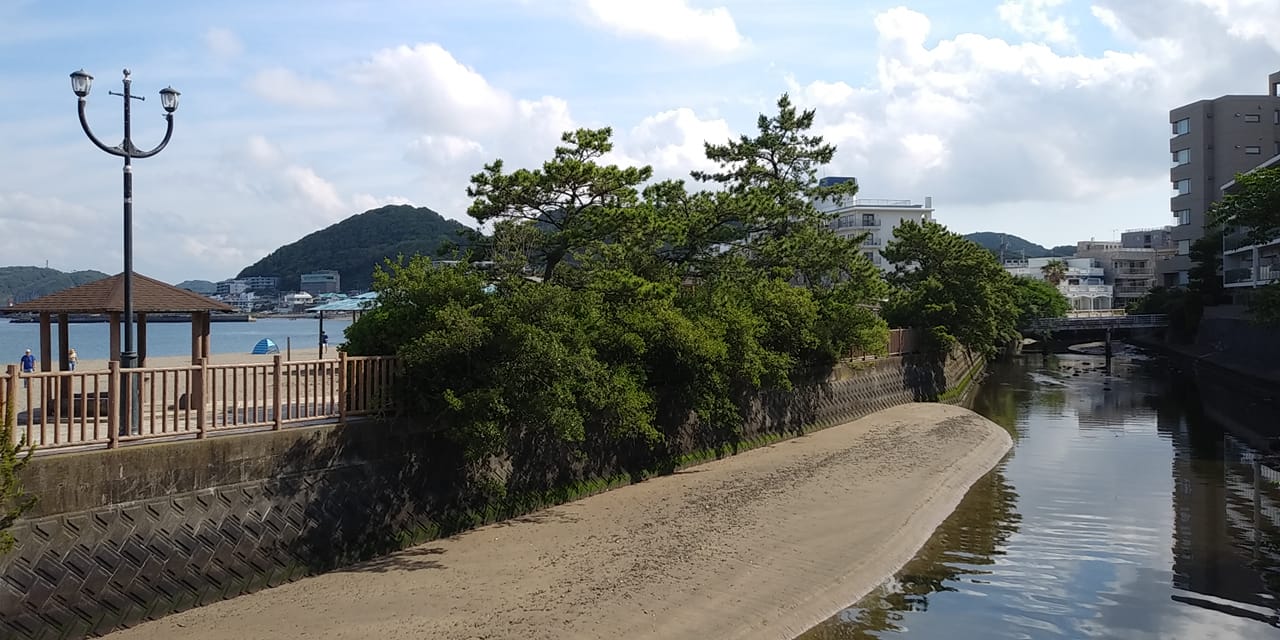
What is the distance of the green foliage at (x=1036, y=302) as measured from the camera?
80250 mm

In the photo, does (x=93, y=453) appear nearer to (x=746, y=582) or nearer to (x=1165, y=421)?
(x=746, y=582)

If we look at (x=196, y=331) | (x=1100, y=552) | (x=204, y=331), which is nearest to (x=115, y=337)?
(x=196, y=331)

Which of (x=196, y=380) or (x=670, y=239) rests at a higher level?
(x=670, y=239)

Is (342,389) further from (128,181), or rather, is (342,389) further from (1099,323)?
(1099,323)

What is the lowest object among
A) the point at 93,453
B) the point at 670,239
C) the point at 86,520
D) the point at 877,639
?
the point at 877,639

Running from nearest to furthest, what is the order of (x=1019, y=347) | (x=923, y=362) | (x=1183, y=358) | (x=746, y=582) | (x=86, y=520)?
(x=86, y=520) → (x=746, y=582) → (x=923, y=362) → (x=1183, y=358) → (x=1019, y=347)

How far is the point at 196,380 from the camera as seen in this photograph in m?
13.1

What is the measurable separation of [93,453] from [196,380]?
2.00m

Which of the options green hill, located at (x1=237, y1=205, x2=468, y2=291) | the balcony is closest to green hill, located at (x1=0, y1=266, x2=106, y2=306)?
green hill, located at (x1=237, y1=205, x2=468, y2=291)

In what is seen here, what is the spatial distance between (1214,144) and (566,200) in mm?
83320

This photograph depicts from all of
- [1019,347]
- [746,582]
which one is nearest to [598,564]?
[746,582]

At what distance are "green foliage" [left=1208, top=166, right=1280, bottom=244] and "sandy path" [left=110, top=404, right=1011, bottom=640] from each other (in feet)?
80.1

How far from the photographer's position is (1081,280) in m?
133

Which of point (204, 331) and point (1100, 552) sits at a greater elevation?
point (204, 331)
